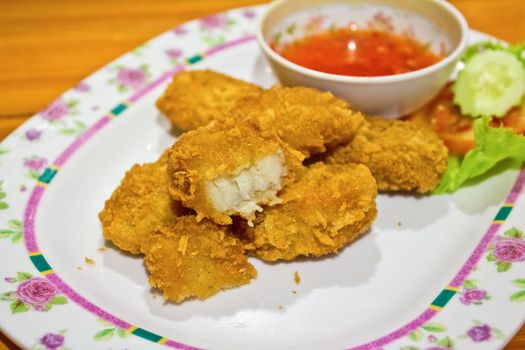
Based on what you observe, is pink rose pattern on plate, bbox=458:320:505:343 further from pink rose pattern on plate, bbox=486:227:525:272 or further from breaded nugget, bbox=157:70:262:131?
breaded nugget, bbox=157:70:262:131

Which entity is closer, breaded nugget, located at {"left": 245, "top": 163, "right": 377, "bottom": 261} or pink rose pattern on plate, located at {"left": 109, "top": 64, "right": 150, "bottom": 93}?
breaded nugget, located at {"left": 245, "top": 163, "right": 377, "bottom": 261}

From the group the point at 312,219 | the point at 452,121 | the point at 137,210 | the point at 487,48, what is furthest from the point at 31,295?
the point at 487,48

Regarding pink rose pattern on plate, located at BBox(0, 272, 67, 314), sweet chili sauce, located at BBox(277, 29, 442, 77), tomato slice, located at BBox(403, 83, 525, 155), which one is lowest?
tomato slice, located at BBox(403, 83, 525, 155)

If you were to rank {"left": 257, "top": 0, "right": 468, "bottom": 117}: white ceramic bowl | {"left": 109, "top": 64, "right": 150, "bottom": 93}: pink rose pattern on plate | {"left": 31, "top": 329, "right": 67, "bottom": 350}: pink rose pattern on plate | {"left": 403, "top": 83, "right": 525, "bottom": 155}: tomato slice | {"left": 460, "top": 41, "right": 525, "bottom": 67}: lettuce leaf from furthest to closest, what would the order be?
{"left": 109, "top": 64, "right": 150, "bottom": 93}: pink rose pattern on plate → {"left": 460, "top": 41, "right": 525, "bottom": 67}: lettuce leaf → {"left": 403, "top": 83, "right": 525, "bottom": 155}: tomato slice → {"left": 257, "top": 0, "right": 468, "bottom": 117}: white ceramic bowl → {"left": 31, "top": 329, "right": 67, "bottom": 350}: pink rose pattern on plate

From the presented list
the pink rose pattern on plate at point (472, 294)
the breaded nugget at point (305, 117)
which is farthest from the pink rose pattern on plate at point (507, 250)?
the breaded nugget at point (305, 117)

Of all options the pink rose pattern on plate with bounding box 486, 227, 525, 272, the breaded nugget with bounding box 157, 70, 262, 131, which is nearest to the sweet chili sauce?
the breaded nugget with bounding box 157, 70, 262, 131

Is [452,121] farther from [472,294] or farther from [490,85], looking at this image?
[472,294]

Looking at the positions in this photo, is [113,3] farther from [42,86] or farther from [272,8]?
[272,8]
